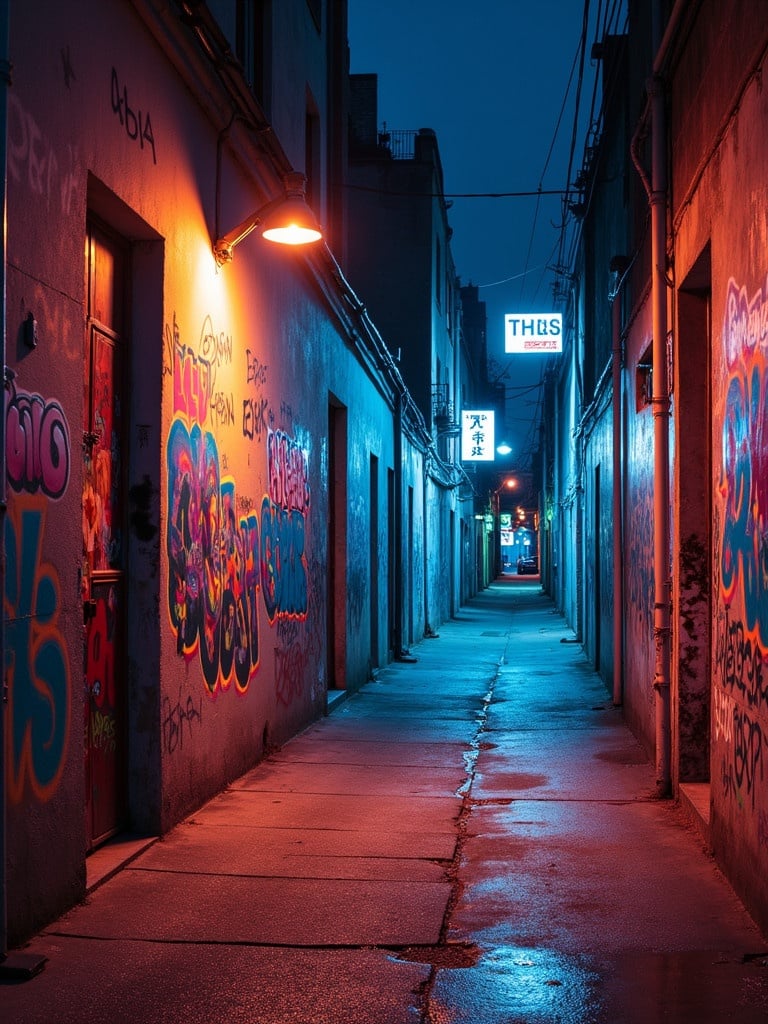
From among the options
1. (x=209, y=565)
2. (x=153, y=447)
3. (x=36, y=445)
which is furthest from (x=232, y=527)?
(x=36, y=445)

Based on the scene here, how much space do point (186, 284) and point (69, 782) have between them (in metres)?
3.15

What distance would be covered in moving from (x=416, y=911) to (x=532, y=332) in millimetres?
20335

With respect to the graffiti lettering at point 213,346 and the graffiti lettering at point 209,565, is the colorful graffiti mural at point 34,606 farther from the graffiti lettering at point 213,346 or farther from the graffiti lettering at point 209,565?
the graffiti lettering at point 213,346

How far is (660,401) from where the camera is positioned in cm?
785

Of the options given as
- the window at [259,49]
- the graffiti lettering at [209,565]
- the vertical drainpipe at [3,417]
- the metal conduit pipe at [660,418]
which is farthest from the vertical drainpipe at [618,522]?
the vertical drainpipe at [3,417]

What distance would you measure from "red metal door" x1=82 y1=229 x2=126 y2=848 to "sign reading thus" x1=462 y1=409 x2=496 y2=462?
28330 mm

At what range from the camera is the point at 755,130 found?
4844 millimetres

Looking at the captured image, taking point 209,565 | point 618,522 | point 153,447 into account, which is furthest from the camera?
point 618,522

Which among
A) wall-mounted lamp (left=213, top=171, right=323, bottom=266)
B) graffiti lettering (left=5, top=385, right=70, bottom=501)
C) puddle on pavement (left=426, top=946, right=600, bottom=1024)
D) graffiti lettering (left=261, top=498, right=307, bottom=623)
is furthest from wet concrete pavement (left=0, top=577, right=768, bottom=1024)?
wall-mounted lamp (left=213, top=171, right=323, bottom=266)

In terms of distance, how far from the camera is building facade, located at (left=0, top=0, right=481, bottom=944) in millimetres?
4477

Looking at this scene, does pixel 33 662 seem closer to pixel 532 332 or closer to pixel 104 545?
pixel 104 545

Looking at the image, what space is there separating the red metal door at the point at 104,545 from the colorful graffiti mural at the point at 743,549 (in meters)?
3.14

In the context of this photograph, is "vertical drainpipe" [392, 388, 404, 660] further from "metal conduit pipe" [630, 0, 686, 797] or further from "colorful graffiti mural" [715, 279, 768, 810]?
"colorful graffiti mural" [715, 279, 768, 810]

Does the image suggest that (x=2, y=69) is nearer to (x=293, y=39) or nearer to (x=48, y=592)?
(x=48, y=592)
